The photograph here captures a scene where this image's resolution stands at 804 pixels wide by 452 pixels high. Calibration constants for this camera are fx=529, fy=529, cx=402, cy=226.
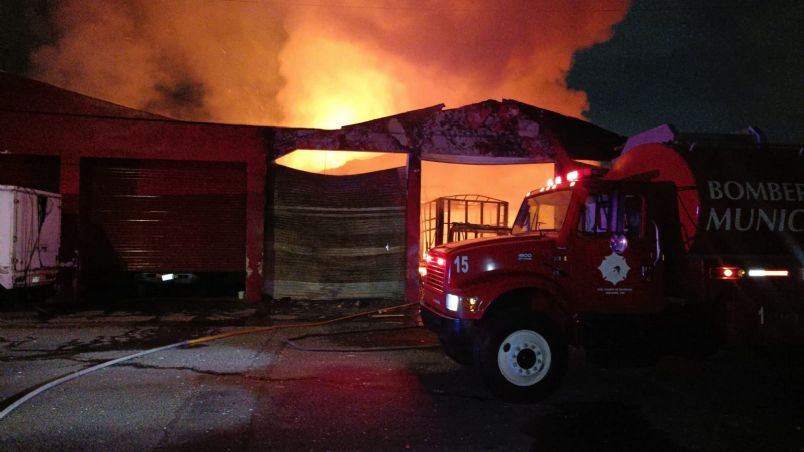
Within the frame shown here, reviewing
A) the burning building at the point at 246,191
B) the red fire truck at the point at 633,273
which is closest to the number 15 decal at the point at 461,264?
the red fire truck at the point at 633,273

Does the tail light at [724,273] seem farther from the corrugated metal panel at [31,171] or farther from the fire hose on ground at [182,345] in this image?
the corrugated metal panel at [31,171]

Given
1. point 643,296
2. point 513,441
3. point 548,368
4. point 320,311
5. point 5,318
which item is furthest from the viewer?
point 320,311

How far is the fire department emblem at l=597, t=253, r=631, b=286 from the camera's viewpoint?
6.10 metres

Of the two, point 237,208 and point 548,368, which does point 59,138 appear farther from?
point 548,368

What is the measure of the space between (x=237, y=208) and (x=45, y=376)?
755cm

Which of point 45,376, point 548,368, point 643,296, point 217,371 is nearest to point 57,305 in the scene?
point 45,376

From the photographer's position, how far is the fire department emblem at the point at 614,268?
610 centimetres

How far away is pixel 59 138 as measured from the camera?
12.7 metres

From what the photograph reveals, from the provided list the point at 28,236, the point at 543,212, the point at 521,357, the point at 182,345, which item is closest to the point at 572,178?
the point at 543,212

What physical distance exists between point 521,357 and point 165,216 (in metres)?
10.7

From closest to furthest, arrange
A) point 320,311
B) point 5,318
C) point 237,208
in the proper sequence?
point 5,318
point 320,311
point 237,208

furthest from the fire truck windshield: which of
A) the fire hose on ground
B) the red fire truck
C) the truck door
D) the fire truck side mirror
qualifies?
the fire hose on ground

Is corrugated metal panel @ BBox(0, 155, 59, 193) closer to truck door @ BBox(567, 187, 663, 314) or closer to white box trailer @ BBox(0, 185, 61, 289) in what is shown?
white box trailer @ BBox(0, 185, 61, 289)

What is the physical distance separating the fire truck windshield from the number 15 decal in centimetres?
123
